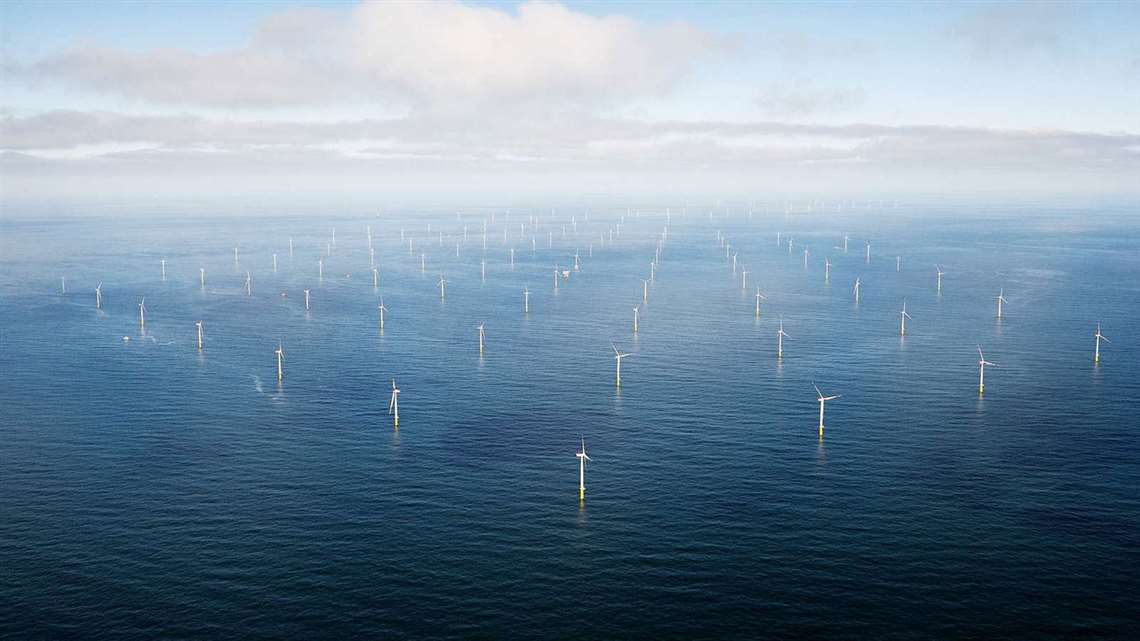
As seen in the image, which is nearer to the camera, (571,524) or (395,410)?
(571,524)

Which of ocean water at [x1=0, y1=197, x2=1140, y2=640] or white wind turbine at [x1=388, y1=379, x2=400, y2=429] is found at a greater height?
white wind turbine at [x1=388, y1=379, x2=400, y2=429]

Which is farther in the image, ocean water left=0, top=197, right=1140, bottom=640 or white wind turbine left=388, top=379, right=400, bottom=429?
white wind turbine left=388, top=379, right=400, bottom=429

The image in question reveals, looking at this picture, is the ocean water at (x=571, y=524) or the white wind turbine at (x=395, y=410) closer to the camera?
the ocean water at (x=571, y=524)

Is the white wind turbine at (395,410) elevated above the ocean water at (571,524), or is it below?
above

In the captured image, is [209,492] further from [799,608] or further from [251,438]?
[799,608]

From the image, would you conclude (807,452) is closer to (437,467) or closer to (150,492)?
(437,467)

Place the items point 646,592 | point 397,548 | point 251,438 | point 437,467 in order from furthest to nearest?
point 251,438
point 437,467
point 397,548
point 646,592

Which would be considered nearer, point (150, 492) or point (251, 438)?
point (150, 492)

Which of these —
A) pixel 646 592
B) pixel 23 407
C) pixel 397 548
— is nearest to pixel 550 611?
pixel 646 592

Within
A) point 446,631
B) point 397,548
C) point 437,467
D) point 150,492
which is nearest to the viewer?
point 446,631

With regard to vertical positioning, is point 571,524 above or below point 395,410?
below
